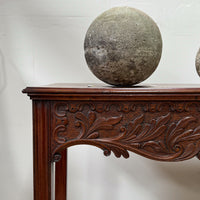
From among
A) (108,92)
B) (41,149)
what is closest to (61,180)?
(41,149)

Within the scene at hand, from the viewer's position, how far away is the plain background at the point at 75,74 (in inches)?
53.1

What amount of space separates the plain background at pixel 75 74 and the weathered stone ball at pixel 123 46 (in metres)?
0.59

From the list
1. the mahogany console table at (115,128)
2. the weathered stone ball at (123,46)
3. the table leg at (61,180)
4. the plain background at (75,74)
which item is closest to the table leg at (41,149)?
the mahogany console table at (115,128)

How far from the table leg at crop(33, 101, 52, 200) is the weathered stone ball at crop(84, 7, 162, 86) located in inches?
7.4

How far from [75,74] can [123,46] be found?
2.18ft

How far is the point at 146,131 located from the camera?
0.73 m

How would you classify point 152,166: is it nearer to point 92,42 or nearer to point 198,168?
point 198,168

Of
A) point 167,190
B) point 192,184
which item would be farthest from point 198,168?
point 167,190

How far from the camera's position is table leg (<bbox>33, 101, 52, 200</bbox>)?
722 millimetres

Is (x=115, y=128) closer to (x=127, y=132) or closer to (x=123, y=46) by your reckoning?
(x=127, y=132)

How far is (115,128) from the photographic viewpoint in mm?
729

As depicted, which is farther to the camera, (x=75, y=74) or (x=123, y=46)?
(x=75, y=74)

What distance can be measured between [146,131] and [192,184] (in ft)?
2.69

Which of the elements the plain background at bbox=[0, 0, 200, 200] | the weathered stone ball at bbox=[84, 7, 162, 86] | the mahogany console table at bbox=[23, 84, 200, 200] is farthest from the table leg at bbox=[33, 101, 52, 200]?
the plain background at bbox=[0, 0, 200, 200]
